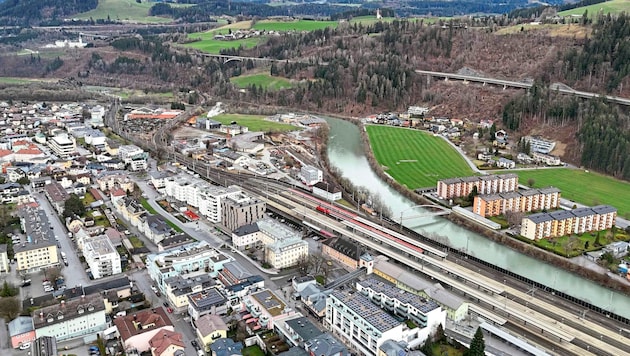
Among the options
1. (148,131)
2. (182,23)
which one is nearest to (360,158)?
(148,131)

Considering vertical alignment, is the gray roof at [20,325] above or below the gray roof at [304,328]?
below

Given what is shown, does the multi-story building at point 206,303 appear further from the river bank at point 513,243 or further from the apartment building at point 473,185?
the apartment building at point 473,185

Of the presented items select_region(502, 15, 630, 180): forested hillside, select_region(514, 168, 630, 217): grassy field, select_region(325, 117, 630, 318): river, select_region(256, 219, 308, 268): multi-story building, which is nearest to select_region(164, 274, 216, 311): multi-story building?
select_region(256, 219, 308, 268): multi-story building

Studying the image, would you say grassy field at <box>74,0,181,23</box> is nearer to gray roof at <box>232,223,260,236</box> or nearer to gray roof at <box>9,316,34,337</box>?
gray roof at <box>232,223,260,236</box>

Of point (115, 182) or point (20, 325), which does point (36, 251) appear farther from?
point (115, 182)

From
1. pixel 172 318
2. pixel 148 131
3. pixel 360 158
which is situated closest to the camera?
pixel 172 318

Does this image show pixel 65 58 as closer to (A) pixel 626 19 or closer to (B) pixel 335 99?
(B) pixel 335 99

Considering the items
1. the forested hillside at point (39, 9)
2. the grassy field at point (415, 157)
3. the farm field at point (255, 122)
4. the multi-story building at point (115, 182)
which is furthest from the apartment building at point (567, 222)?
the forested hillside at point (39, 9)
